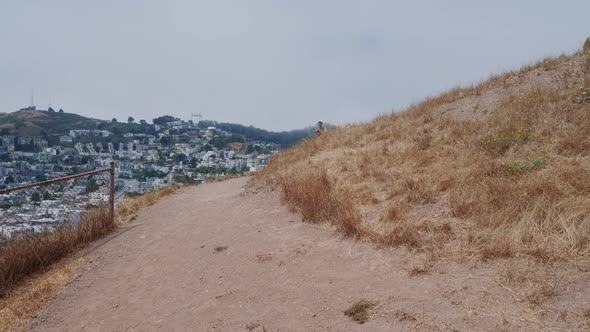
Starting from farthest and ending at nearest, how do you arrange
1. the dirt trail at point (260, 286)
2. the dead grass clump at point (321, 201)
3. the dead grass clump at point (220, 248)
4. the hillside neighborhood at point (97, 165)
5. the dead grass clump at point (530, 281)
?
the hillside neighborhood at point (97, 165)
the dead grass clump at point (220, 248)
the dead grass clump at point (321, 201)
the dirt trail at point (260, 286)
the dead grass clump at point (530, 281)

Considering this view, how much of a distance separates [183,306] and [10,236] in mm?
3895

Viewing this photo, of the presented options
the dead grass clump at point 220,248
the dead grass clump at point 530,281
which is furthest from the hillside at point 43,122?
the dead grass clump at point 530,281

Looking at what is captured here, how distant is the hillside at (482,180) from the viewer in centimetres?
479

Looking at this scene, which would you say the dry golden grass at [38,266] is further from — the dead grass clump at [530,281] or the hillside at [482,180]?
the dead grass clump at [530,281]

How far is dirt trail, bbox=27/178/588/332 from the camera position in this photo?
420cm

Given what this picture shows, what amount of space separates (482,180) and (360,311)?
3497 mm

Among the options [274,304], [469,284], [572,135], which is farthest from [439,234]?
[572,135]

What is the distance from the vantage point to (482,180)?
6543mm

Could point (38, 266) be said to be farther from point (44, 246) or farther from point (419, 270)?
point (419, 270)

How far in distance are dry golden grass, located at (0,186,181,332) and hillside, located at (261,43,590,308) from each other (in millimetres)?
4318

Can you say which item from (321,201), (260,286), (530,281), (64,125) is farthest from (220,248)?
(64,125)

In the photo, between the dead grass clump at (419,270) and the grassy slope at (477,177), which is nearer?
the dead grass clump at (419,270)

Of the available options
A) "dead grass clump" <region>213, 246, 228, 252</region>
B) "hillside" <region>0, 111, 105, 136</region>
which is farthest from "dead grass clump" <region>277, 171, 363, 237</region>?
"hillside" <region>0, 111, 105, 136</region>

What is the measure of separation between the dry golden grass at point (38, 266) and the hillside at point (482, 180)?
14.2 feet
